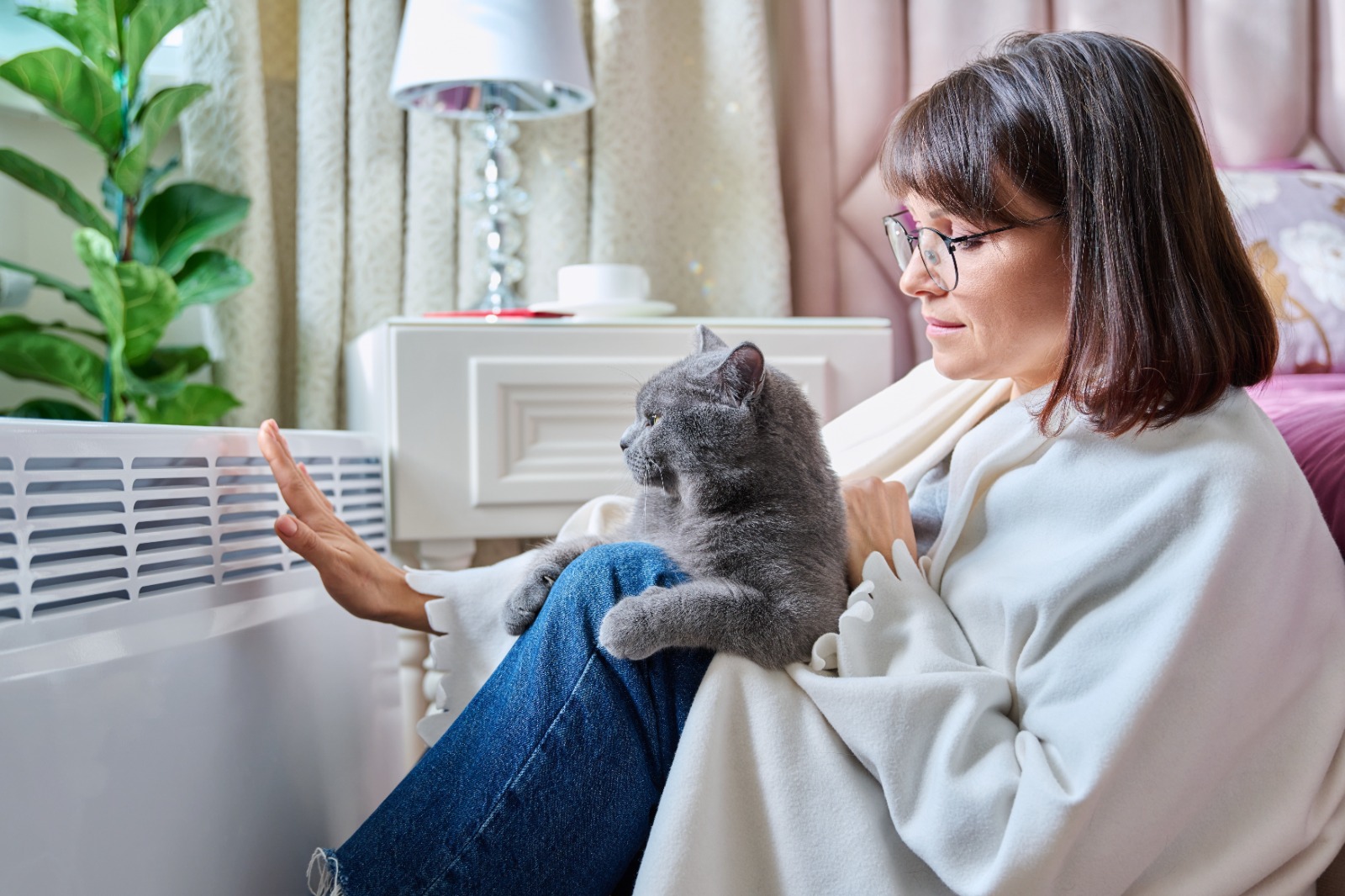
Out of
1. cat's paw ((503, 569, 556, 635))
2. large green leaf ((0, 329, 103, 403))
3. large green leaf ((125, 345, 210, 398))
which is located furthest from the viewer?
large green leaf ((125, 345, 210, 398))

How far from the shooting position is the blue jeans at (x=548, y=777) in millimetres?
748

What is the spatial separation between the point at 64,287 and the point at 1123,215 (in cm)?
161

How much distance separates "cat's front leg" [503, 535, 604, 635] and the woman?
70 millimetres

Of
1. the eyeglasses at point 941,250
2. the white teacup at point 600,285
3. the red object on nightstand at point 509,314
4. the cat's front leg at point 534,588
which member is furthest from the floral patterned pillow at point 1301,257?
the cat's front leg at point 534,588

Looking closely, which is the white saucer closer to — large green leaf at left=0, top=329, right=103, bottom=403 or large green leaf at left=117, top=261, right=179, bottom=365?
large green leaf at left=117, top=261, right=179, bottom=365

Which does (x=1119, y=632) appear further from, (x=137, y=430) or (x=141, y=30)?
(x=141, y=30)

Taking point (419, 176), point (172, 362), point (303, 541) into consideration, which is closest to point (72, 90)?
point (172, 362)

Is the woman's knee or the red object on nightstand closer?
the woman's knee

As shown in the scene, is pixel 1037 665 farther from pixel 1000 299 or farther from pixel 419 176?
pixel 419 176

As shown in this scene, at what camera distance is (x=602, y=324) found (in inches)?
58.7

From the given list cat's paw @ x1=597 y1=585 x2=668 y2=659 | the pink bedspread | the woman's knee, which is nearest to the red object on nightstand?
the woman's knee

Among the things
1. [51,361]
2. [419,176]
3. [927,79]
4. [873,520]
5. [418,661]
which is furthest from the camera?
[927,79]

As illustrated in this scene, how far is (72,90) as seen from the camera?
1570 millimetres

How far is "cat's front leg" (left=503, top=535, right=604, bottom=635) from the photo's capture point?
904mm
